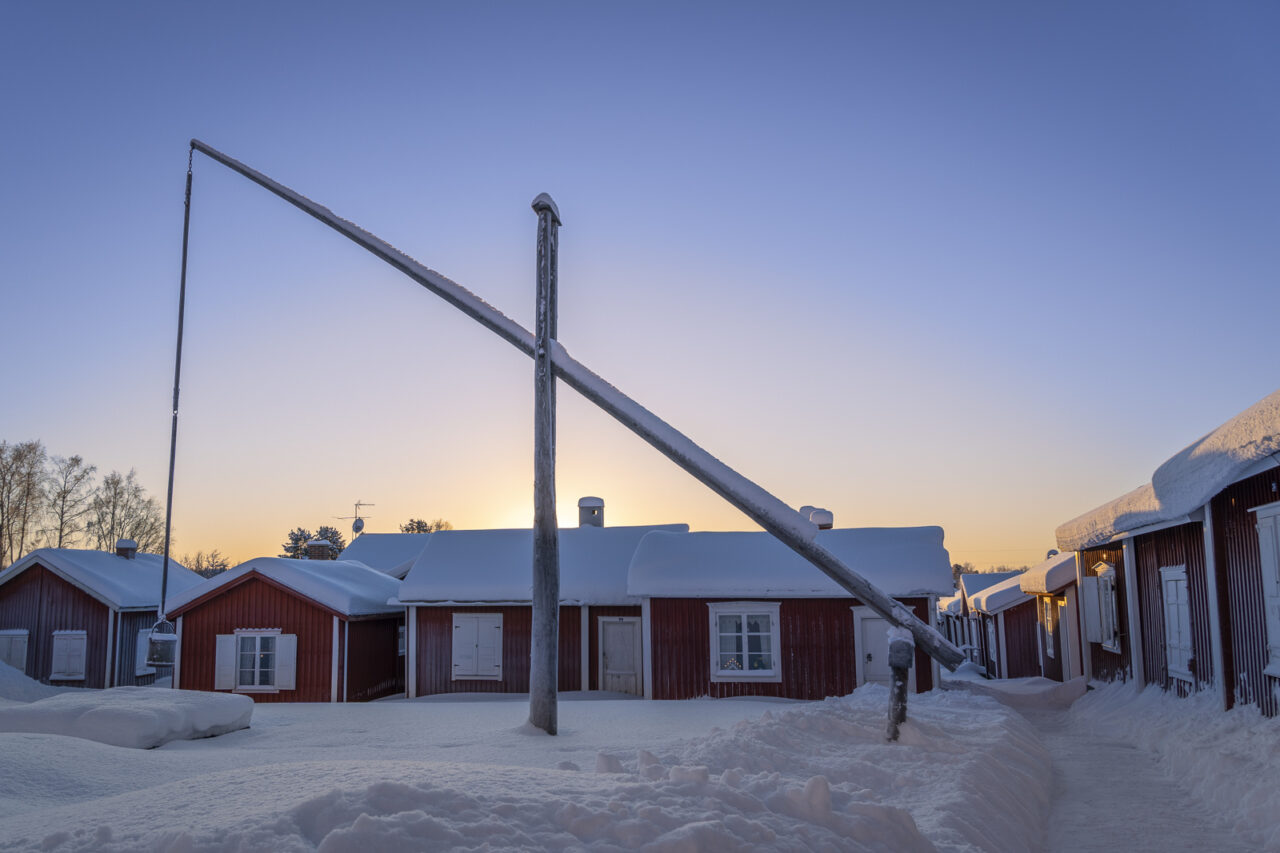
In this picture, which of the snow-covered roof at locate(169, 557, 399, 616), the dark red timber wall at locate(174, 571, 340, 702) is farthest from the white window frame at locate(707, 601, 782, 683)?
the dark red timber wall at locate(174, 571, 340, 702)

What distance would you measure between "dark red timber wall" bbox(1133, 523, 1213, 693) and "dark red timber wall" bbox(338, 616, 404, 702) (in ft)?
53.6

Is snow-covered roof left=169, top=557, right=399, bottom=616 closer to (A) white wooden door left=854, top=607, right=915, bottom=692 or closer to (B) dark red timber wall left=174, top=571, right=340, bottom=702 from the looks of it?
(B) dark red timber wall left=174, top=571, right=340, bottom=702

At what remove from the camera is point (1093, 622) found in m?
18.5

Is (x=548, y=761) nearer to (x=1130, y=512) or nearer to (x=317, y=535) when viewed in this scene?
(x=1130, y=512)

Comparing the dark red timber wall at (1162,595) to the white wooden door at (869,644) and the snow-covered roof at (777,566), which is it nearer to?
the snow-covered roof at (777,566)

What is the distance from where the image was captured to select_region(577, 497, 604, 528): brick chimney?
2703cm

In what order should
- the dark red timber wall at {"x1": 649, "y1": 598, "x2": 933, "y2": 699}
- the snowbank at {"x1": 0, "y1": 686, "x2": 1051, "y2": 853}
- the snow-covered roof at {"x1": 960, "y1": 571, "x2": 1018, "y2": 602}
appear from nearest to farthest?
the snowbank at {"x1": 0, "y1": 686, "x2": 1051, "y2": 853} < the dark red timber wall at {"x1": 649, "y1": 598, "x2": 933, "y2": 699} < the snow-covered roof at {"x1": 960, "y1": 571, "x2": 1018, "y2": 602}

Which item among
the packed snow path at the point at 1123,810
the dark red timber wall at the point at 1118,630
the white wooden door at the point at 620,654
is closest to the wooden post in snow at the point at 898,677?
the packed snow path at the point at 1123,810

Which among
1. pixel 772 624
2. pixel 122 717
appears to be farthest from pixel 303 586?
pixel 772 624

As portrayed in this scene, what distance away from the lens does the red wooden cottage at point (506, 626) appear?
20.4 m

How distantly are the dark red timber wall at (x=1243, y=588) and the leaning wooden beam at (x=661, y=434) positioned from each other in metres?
3.74

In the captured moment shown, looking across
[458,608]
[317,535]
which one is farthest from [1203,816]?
[317,535]

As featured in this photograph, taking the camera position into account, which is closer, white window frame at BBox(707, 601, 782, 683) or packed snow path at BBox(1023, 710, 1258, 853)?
packed snow path at BBox(1023, 710, 1258, 853)

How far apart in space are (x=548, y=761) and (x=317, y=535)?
70.2m
